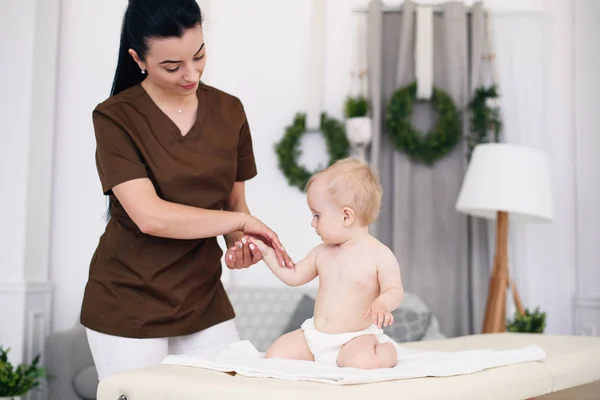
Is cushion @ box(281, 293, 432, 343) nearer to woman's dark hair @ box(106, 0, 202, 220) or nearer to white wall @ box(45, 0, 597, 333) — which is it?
white wall @ box(45, 0, 597, 333)

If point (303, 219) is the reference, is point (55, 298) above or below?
below

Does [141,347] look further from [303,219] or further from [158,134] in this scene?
[303,219]

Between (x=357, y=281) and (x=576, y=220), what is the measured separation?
10.1 feet

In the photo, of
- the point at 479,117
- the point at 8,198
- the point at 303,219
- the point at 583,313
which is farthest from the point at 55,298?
the point at 583,313

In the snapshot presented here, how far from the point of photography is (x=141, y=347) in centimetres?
154

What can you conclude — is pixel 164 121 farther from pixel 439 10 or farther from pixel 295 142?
pixel 439 10

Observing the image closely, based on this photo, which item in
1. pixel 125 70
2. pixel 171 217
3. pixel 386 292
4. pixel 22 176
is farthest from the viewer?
pixel 22 176

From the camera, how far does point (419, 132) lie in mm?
4105

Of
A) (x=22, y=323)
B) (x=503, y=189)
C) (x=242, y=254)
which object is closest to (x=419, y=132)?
(x=503, y=189)

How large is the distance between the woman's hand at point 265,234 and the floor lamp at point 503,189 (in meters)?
2.20

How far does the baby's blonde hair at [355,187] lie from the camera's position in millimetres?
1489

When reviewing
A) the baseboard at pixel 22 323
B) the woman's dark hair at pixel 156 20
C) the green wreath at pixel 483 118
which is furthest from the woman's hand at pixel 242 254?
the green wreath at pixel 483 118

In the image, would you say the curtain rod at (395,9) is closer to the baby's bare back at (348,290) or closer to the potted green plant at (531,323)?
the potted green plant at (531,323)

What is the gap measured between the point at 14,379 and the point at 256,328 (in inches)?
43.9
